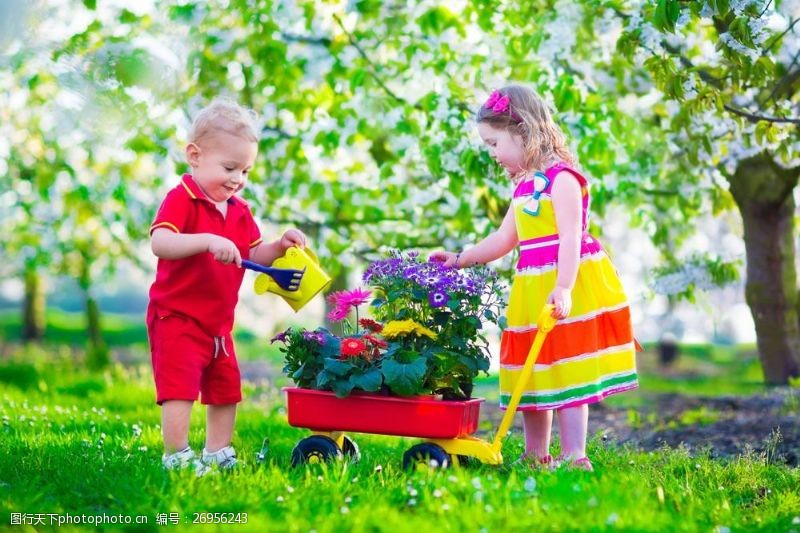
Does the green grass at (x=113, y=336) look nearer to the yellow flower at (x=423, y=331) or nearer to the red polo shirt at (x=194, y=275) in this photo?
the red polo shirt at (x=194, y=275)

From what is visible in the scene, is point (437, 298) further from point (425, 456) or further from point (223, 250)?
point (223, 250)

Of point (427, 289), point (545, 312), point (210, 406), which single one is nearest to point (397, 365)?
point (427, 289)

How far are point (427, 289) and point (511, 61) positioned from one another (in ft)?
7.50

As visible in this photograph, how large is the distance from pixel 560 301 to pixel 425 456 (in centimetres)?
76

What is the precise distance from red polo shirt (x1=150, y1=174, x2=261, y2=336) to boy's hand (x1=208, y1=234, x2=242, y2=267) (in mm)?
199

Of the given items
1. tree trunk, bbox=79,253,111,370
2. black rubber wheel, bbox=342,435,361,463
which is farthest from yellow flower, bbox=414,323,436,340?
tree trunk, bbox=79,253,111,370

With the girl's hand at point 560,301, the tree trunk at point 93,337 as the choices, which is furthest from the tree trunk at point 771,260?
the tree trunk at point 93,337

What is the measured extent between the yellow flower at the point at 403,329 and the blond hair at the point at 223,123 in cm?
94

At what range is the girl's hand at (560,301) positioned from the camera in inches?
135

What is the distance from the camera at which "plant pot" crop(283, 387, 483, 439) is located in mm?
3381

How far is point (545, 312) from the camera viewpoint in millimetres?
3422

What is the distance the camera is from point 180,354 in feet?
11.7

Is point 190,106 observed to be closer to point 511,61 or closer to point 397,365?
point 511,61

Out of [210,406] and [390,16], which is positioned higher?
[390,16]
